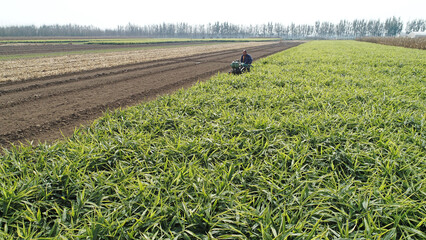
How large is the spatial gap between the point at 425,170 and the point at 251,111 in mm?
3000

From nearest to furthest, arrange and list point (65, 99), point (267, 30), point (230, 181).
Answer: point (230, 181) → point (65, 99) → point (267, 30)

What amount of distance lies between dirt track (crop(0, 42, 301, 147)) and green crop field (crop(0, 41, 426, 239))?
2.52 meters

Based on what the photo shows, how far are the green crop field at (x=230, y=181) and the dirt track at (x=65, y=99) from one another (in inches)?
99.3

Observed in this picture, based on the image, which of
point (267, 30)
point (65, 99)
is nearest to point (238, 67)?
point (65, 99)

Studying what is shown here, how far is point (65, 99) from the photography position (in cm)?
891

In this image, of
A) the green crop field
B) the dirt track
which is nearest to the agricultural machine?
the dirt track

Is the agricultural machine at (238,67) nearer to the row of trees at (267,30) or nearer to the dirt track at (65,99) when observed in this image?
the dirt track at (65,99)

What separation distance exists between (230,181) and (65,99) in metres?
9.02

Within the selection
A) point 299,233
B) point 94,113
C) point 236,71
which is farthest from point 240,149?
point 236,71

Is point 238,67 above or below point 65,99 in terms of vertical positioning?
above

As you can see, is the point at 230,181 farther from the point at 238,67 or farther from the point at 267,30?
the point at 267,30

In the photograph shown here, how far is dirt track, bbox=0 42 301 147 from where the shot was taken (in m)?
6.15

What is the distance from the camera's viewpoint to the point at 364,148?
327cm

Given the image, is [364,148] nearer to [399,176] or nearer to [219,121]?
[399,176]
